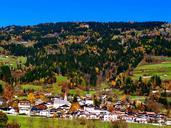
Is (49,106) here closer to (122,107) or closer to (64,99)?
(64,99)

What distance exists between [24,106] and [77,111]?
16530 mm

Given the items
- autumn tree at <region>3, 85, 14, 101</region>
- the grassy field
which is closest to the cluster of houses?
autumn tree at <region>3, 85, 14, 101</region>

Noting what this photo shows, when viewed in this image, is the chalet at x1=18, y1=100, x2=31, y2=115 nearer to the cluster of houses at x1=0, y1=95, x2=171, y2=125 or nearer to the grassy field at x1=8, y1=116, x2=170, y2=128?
the cluster of houses at x1=0, y1=95, x2=171, y2=125

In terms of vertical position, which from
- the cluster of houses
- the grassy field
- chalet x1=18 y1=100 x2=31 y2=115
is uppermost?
the grassy field

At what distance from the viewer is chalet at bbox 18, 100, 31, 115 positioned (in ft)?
496

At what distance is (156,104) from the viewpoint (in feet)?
557

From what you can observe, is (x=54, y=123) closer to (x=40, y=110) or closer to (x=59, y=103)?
(x=40, y=110)

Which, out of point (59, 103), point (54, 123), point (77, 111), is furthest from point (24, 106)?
point (54, 123)

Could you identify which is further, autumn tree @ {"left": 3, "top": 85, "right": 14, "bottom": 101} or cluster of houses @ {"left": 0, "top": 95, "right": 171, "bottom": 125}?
autumn tree @ {"left": 3, "top": 85, "right": 14, "bottom": 101}

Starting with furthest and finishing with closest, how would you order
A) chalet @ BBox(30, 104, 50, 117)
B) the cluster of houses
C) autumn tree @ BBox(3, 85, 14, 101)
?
autumn tree @ BBox(3, 85, 14, 101) < chalet @ BBox(30, 104, 50, 117) < the cluster of houses

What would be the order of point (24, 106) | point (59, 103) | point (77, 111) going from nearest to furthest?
1. point (24, 106)
2. point (77, 111)
3. point (59, 103)

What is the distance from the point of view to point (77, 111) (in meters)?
160

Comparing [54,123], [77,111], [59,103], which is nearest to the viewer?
[54,123]

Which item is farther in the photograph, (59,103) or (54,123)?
(59,103)
